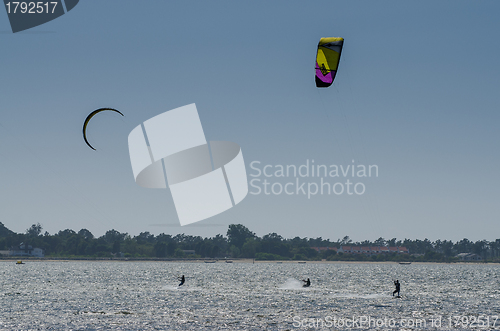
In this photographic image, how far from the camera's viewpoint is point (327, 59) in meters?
31.2

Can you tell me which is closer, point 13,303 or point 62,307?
point 62,307

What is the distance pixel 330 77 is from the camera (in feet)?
104

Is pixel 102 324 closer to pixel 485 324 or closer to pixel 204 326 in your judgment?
pixel 204 326

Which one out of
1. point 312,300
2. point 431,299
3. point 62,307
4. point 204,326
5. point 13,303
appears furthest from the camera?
point 431,299

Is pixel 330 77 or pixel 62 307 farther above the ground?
pixel 330 77

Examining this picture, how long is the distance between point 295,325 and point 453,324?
9280mm

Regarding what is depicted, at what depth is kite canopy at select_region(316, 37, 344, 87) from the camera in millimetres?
30828

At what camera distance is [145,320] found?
3059 cm

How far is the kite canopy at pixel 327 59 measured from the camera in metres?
30.8

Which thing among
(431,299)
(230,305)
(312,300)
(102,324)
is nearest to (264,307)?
(230,305)

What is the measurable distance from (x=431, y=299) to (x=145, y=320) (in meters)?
27.0

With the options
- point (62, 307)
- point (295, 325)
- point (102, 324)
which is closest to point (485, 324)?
point (295, 325)

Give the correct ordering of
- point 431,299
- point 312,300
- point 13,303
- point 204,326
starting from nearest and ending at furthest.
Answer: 1. point 204,326
2. point 13,303
3. point 312,300
4. point 431,299

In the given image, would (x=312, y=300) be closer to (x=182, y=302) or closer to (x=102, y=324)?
(x=182, y=302)
